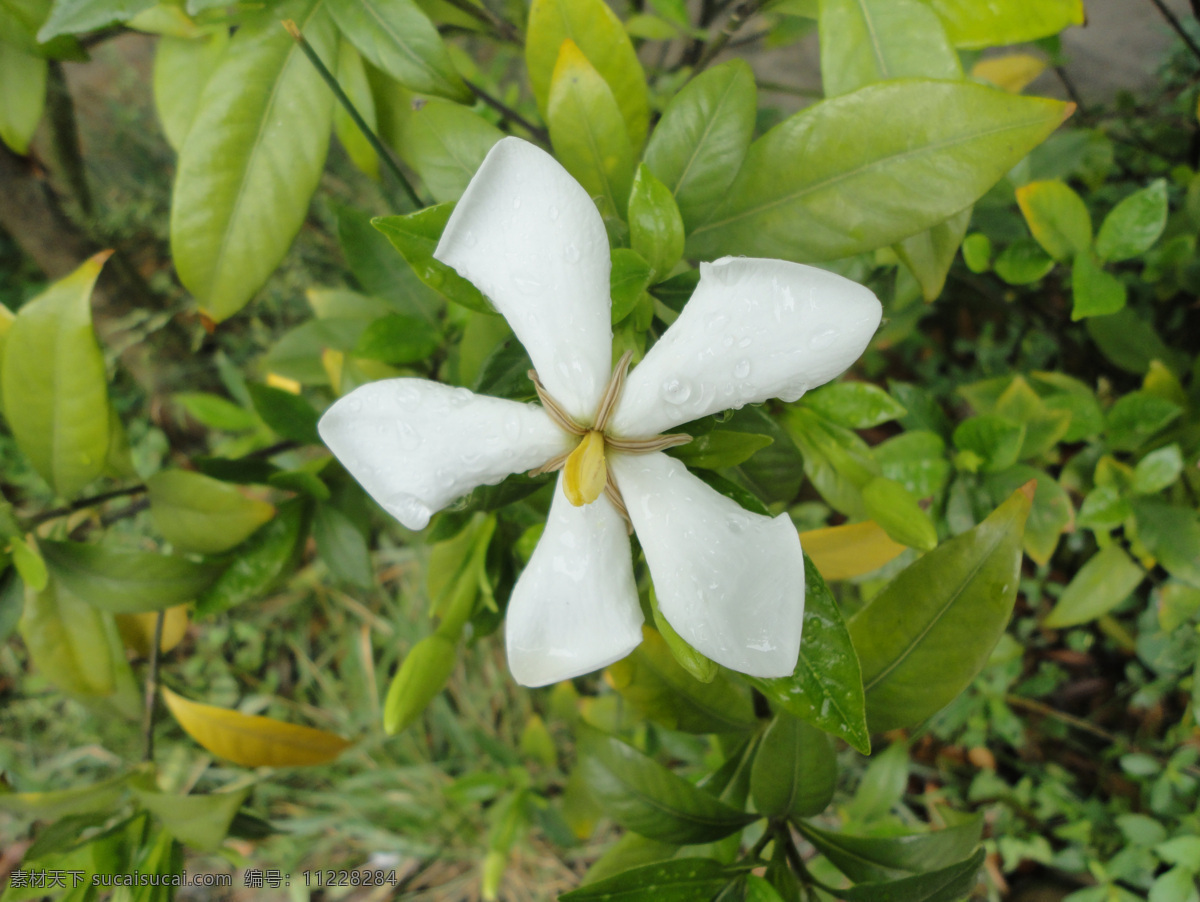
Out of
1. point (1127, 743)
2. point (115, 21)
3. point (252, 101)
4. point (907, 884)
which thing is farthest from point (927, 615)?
point (1127, 743)

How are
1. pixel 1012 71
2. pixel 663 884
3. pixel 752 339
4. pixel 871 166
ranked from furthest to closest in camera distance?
pixel 1012 71
pixel 663 884
pixel 871 166
pixel 752 339

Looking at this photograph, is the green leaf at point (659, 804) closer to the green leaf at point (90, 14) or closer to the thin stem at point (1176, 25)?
the green leaf at point (90, 14)

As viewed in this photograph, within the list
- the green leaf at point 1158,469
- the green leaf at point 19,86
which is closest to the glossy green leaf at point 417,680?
the green leaf at point 19,86

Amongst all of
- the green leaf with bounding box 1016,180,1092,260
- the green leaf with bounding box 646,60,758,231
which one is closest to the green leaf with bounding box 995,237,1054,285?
the green leaf with bounding box 1016,180,1092,260

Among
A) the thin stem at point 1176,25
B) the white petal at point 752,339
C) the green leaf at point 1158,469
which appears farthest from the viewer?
the thin stem at point 1176,25

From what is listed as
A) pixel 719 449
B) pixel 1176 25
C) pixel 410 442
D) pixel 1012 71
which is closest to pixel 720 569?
pixel 719 449

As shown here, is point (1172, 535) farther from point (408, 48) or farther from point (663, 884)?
point (408, 48)
